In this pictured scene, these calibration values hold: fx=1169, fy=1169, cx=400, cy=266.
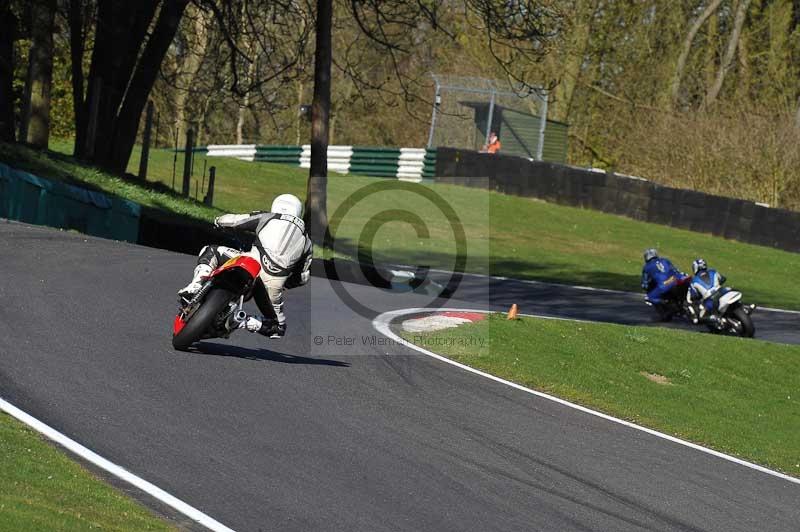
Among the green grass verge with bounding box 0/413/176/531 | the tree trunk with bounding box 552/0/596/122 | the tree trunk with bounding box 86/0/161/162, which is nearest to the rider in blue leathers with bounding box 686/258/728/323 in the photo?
the tree trunk with bounding box 86/0/161/162

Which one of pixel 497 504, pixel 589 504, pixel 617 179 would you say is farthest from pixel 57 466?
pixel 617 179

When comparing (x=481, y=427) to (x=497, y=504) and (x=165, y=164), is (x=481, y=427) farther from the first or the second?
(x=165, y=164)

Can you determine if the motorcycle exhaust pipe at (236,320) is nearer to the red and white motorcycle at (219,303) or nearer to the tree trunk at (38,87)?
the red and white motorcycle at (219,303)

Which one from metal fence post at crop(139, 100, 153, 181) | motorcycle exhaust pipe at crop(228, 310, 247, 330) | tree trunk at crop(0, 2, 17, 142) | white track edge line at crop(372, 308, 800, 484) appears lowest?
white track edge line at crop(372, 308, 800, 484)

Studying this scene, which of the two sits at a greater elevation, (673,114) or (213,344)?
(673,114)

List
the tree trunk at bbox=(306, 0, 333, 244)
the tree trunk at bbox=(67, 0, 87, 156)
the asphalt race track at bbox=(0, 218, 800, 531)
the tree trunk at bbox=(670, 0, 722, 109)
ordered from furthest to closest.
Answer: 1. the tree trunk at bbox=(670, 0, 722, 109)
2. the tree trunk at bbox=(67, 0, 87, 156)
3. the tree trunk at bbox=(306, 0, 333, 244)
4. the asphalt race track at bbox=(0, 218, 800, 531)

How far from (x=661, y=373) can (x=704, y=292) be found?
18.4ft

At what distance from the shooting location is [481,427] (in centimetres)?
891

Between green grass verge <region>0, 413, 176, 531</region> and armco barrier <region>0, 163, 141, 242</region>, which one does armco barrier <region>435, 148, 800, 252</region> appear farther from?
green grass verge <region>0, 413, 176, 531</region>

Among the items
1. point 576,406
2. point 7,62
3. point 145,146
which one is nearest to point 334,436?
point 576,406

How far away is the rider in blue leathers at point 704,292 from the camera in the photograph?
18125 millimetres

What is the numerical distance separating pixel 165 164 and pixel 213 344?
2676 centimetres

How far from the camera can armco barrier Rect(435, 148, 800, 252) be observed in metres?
31.1

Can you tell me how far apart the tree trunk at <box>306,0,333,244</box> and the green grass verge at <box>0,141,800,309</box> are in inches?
78.9
